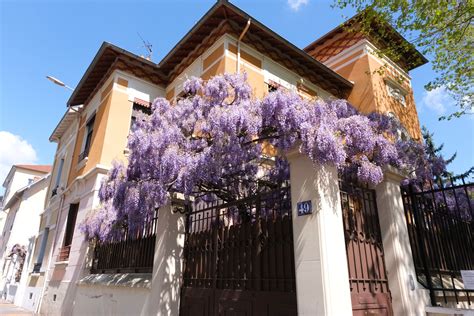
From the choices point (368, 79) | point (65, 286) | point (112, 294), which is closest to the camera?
point (112, 294)

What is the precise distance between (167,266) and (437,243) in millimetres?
4526

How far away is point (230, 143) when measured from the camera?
564 centimetres

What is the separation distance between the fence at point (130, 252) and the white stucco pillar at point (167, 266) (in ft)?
2.28

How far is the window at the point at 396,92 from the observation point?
531 inches

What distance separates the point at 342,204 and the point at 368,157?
121cm

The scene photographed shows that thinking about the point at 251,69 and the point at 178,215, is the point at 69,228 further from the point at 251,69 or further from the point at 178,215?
the point at 251,69

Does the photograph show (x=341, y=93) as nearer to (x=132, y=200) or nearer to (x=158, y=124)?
(x=158, y=124)

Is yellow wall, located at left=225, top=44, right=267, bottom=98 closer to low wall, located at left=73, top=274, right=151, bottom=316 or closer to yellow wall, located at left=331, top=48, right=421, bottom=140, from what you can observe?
yellow wall, located at left=331, top=48, right=421, bottom=140

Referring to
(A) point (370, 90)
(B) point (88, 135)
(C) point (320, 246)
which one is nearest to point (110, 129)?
(B) point (88, 135)

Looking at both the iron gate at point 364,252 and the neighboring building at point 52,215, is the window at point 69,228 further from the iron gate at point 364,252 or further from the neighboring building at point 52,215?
the iron gate at point 364,252

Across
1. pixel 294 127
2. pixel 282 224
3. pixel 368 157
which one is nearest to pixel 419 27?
pixel 368 157

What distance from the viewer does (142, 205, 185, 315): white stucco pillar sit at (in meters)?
5.62

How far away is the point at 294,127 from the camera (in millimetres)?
4926

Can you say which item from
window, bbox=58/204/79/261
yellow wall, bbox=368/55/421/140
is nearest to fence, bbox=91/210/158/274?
window, bbox=58/204/79/261
